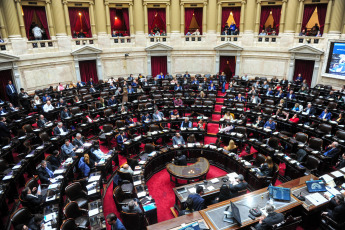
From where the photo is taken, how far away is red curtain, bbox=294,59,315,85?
18.8 m

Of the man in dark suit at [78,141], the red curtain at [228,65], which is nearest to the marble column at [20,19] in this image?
the man in dark suit at [78,141]

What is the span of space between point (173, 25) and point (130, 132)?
13.2 m

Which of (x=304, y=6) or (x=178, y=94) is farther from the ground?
(x=304, y=6)

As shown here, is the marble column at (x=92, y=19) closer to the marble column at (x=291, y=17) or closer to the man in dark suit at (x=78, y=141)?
the man in dark suit at (x=78, y=141)

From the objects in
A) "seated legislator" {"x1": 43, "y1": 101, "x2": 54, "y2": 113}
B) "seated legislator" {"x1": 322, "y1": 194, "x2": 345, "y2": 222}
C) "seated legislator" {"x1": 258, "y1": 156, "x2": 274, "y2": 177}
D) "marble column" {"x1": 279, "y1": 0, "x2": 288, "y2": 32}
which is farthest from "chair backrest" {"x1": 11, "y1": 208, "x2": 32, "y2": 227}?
"marble column" {"x1": 279, "y1": 0, "x2": 288, "y2": 32}

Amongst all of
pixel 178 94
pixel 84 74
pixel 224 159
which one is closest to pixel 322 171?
pixel 224 159

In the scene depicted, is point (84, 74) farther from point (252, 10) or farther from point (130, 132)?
point (252, 10)

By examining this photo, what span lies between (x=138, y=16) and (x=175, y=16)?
3.24 meters

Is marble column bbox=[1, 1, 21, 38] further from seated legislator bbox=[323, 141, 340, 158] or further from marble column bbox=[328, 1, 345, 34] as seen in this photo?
marble column bbox=[328, 1, 345, 34]

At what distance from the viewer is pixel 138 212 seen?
21.7 feet

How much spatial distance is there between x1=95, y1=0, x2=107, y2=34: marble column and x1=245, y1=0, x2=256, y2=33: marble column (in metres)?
11.9

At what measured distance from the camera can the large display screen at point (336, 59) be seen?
53.8ft

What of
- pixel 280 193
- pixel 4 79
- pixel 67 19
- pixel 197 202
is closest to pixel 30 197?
pixel 197 202

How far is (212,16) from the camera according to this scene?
21219 mm
